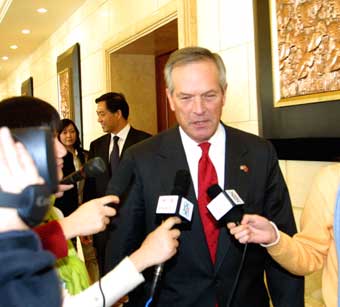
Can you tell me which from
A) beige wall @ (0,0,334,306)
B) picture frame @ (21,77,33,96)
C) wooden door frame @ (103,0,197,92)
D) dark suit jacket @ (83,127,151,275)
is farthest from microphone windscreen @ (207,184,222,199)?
picture frame @ (21,77,33,96)

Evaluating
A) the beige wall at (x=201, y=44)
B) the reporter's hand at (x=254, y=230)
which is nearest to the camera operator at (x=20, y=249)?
the reporter's hand at (x=254, y=230)

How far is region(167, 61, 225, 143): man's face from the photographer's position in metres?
1.60

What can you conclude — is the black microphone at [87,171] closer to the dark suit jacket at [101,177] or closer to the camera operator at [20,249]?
the camera operator at [20,249]

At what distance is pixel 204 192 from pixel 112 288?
1.55ft

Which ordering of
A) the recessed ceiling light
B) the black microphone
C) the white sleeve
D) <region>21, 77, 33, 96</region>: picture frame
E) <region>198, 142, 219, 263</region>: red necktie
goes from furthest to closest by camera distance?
<region>21, 77, 33, 96</region>: picture frame < the recessed ceiling light < <region>198, 142, 219, 263</region>: red necktie < the black microphone < the white sleeve

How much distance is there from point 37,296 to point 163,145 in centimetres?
107

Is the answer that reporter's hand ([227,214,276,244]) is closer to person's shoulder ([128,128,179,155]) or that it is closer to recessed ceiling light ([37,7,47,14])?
person's shoulder ([128,128,179,155])

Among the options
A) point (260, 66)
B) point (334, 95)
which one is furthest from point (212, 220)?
point (260, 66)

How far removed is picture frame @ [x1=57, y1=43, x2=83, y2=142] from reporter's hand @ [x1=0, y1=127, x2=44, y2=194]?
19.1 feet

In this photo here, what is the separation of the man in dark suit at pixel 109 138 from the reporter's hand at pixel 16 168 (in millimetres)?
3208

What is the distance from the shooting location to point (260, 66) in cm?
251

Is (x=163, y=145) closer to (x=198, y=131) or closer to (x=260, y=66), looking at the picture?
(x=198, y=131)

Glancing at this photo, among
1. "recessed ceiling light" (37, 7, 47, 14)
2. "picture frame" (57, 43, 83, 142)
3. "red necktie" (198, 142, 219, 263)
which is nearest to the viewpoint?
"red necktie" (198, 142, 219, 263)

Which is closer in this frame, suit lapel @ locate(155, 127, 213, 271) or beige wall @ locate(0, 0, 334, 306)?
suit lapel @ locate(155, 127, 213, 271)
